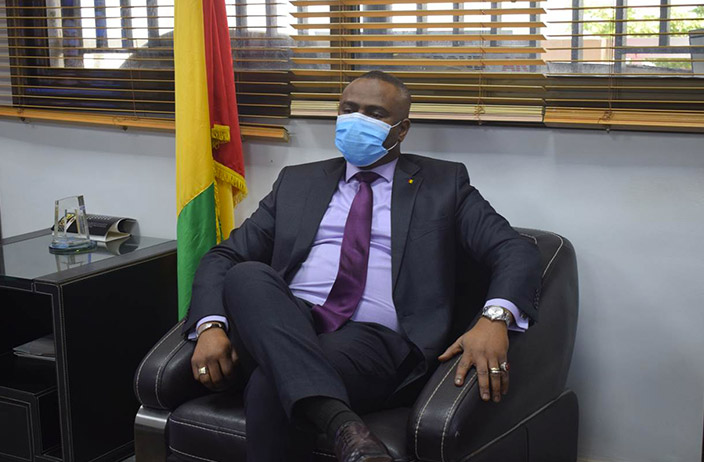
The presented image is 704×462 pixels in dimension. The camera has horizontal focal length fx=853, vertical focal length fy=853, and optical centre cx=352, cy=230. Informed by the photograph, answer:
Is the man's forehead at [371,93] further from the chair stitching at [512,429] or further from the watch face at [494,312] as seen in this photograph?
the chair stitching at [512,429]

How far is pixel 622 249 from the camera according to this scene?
2.56 meters

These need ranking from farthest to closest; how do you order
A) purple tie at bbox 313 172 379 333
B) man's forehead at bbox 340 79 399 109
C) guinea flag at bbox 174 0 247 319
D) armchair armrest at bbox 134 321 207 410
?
Answer: 1. guinea flag at bbox 174 0 247 319
2. man's forehead at bbox 340 79 399 109
3. purple tie at bbox 313 172 379 333
4. armchair armrest at bbox 134 321 207 410

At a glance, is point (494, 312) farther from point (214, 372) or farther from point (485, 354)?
point (214, 372)

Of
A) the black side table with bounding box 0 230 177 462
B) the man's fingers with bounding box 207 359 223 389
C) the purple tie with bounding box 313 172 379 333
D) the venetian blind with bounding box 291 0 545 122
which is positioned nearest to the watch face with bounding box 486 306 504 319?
the purple tie with bounding box 313 172 379 333

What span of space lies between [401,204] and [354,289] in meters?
0.27

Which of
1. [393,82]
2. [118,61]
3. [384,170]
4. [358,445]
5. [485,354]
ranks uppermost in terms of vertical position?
[118,61]

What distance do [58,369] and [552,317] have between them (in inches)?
57.3

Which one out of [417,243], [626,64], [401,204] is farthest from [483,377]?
[626,64]

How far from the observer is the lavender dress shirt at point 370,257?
7.48ft

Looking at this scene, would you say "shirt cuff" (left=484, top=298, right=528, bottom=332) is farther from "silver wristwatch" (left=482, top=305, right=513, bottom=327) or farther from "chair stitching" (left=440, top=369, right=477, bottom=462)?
"chair stitching" (left=440, top=369, right=477, bottom=462)

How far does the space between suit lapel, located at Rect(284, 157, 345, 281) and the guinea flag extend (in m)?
0.46

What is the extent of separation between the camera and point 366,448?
171cm

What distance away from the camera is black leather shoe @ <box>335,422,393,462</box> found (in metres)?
1.70

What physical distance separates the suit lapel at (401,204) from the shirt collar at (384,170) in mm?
18
